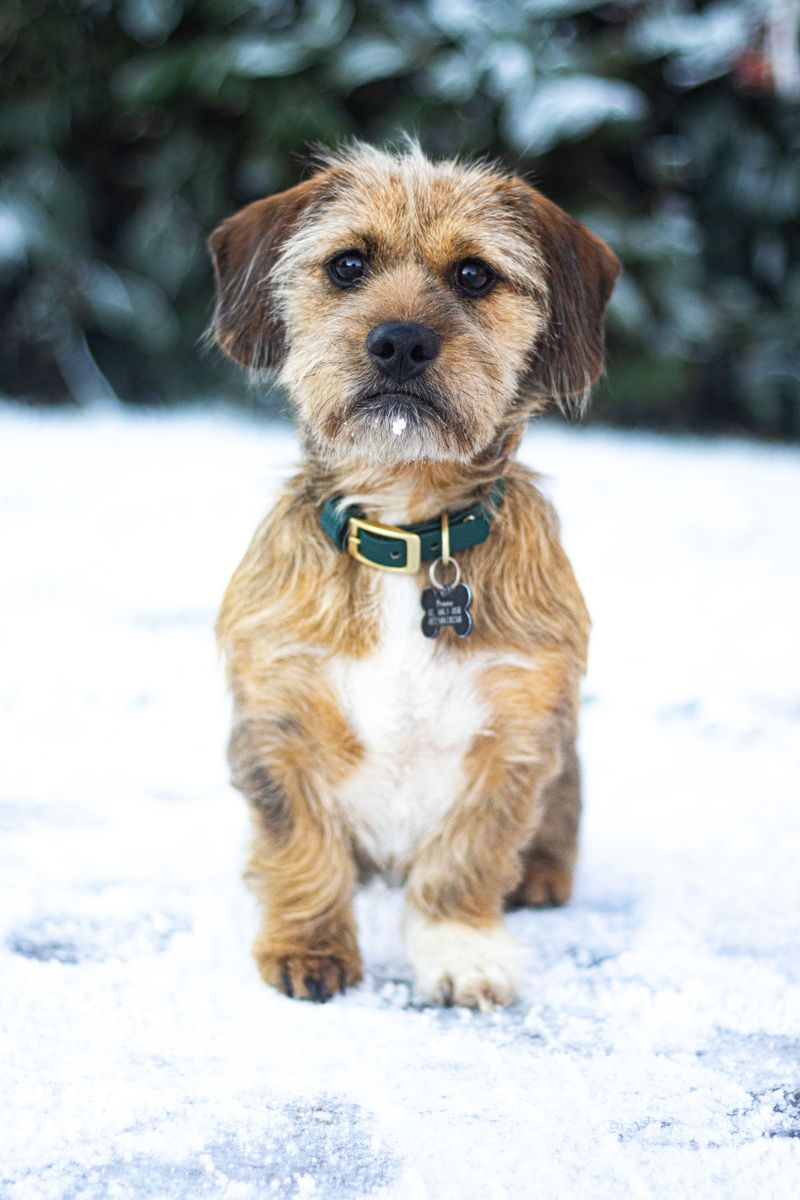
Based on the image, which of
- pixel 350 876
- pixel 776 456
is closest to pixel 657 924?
pixel 350 876

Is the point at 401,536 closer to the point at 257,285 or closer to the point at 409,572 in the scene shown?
the point at 409,572

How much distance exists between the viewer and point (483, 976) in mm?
2133

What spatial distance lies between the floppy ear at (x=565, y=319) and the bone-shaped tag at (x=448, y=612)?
0.45 metres

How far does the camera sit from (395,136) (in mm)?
5887

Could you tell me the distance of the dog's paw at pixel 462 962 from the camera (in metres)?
2.12

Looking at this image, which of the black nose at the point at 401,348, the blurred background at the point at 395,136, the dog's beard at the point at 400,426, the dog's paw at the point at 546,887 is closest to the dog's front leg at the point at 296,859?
the dog's paw at the point at 546,887

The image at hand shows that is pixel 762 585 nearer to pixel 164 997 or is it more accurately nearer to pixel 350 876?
pixel 350 876

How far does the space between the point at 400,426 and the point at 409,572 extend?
270 millimetres

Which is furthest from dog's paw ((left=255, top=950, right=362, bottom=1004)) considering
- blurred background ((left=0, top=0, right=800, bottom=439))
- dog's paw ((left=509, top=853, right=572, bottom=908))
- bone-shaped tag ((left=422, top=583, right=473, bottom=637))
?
blurred background ((left=0, top=0, right=800, bottom=439))

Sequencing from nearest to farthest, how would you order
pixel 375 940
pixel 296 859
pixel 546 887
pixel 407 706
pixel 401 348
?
pixel 401 348 < pixel 407 706 < pixel 296 859 < pixel 375 940 < pixel 546 887

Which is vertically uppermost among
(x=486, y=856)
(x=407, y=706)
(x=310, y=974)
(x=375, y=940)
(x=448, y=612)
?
(x=448, y=612)

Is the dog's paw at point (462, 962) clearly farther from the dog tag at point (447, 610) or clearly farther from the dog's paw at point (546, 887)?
the dog tag at point (447, 610)

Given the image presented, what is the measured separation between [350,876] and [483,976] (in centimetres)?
31

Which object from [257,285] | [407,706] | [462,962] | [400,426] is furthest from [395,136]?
[462,962]
